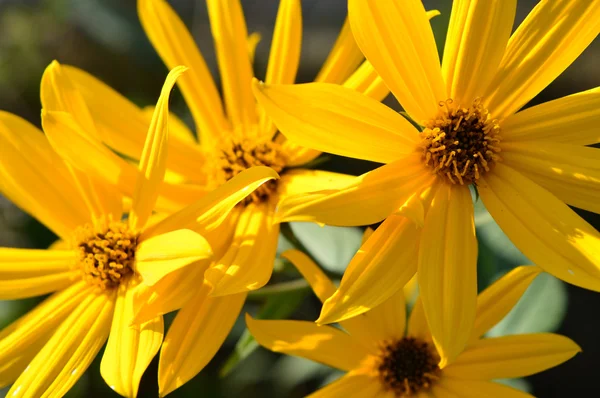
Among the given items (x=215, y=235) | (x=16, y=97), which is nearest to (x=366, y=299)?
(x=215, y=235)

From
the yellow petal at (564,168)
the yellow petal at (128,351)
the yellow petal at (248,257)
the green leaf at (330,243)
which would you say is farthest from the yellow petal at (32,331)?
the yellow petal at (564,168)

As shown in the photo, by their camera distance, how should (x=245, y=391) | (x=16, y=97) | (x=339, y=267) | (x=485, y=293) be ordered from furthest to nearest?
(x=16, y=97)
(x=245, y=391)
(x=339, y=267)
(x=485, y=293)

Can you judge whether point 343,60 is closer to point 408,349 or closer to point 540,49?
point 540,49

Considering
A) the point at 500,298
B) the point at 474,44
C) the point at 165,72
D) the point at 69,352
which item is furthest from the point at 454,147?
the point at 165,72

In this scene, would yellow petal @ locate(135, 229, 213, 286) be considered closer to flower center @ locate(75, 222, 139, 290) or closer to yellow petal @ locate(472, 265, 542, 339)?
flower center @ locate(75, 222, 139, 290)

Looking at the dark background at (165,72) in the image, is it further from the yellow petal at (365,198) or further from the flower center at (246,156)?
the yellow petal at (365,198)

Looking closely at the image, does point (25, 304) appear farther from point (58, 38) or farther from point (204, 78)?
point (58, 38)
